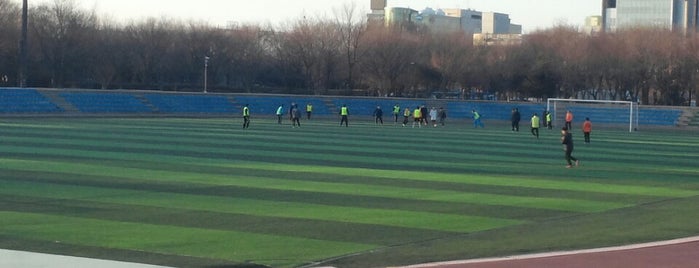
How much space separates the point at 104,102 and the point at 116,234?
58.5 m

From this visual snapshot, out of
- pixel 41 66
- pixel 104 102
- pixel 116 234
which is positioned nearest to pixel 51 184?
pixel 116 234

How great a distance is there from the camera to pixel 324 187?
25828 mm

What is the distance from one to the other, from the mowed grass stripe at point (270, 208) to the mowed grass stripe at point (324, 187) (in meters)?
2.60

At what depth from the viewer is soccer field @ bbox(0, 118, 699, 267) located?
17000mm

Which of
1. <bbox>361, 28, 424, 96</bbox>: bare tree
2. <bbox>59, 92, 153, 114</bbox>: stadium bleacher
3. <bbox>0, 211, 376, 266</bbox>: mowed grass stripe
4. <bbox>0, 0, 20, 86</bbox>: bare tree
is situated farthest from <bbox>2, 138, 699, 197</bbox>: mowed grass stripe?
<bbox>361, 28, 424, 96</bbox>: bare tree

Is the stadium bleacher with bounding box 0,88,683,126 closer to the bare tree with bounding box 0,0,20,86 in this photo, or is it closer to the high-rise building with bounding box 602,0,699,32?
the bare tree with bounding box 0,0,20,86

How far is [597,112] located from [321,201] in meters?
62.7

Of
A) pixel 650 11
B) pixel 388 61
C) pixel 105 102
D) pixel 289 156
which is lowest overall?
pixel 289 156

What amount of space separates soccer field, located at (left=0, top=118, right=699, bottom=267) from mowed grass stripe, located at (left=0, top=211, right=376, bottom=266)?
Answer: 3cm

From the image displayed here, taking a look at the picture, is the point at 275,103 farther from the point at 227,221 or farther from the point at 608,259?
the point at 608,259

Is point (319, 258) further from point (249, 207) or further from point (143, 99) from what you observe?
point (143, 99)

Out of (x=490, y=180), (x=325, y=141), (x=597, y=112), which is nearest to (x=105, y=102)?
(x=325, y=141)

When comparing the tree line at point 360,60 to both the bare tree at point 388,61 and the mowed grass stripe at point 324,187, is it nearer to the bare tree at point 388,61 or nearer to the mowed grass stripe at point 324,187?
the bare tree at point 388,61

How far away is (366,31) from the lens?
364 ft
